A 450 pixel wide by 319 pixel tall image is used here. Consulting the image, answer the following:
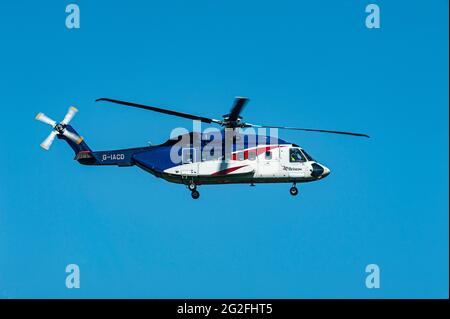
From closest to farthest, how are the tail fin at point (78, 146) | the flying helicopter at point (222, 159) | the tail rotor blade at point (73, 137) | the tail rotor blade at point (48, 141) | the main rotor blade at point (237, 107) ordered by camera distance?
the main rotor blade at point (237, 107), the flying helicopter at point (222, 159), the tail fin at point (78, 146), the tail rotor blade at point (73, 137), the tail rotor blade at point (48, 141)

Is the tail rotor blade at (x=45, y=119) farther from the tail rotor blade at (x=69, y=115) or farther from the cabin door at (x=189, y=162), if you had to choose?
the cabin door at (x=189, y=162)

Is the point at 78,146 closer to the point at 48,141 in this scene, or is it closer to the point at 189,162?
the point at 48,141

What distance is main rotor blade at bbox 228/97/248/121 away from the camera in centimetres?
5469

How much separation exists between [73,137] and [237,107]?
12283 millimetres

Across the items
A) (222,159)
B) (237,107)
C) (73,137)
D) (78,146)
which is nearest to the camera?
(237,107)

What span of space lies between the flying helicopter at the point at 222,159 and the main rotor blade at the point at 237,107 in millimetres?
870

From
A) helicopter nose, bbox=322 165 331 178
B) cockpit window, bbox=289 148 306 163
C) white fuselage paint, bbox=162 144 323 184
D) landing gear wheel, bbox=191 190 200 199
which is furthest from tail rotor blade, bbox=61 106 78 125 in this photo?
helicopter nose, bbox=322 165 331 178

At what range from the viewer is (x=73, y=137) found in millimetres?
62719

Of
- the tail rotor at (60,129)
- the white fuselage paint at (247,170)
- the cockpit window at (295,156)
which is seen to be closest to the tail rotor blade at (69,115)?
the tail rotor at (60,129)

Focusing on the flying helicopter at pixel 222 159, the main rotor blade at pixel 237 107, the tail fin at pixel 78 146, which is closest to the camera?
the main rotor blade at pixel 237 107

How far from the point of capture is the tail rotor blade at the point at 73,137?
6244cm

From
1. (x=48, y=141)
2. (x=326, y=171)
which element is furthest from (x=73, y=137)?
(x=326, y=171)

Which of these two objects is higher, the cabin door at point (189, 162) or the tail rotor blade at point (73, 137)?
the tail rotor blade at point (73, 137)
